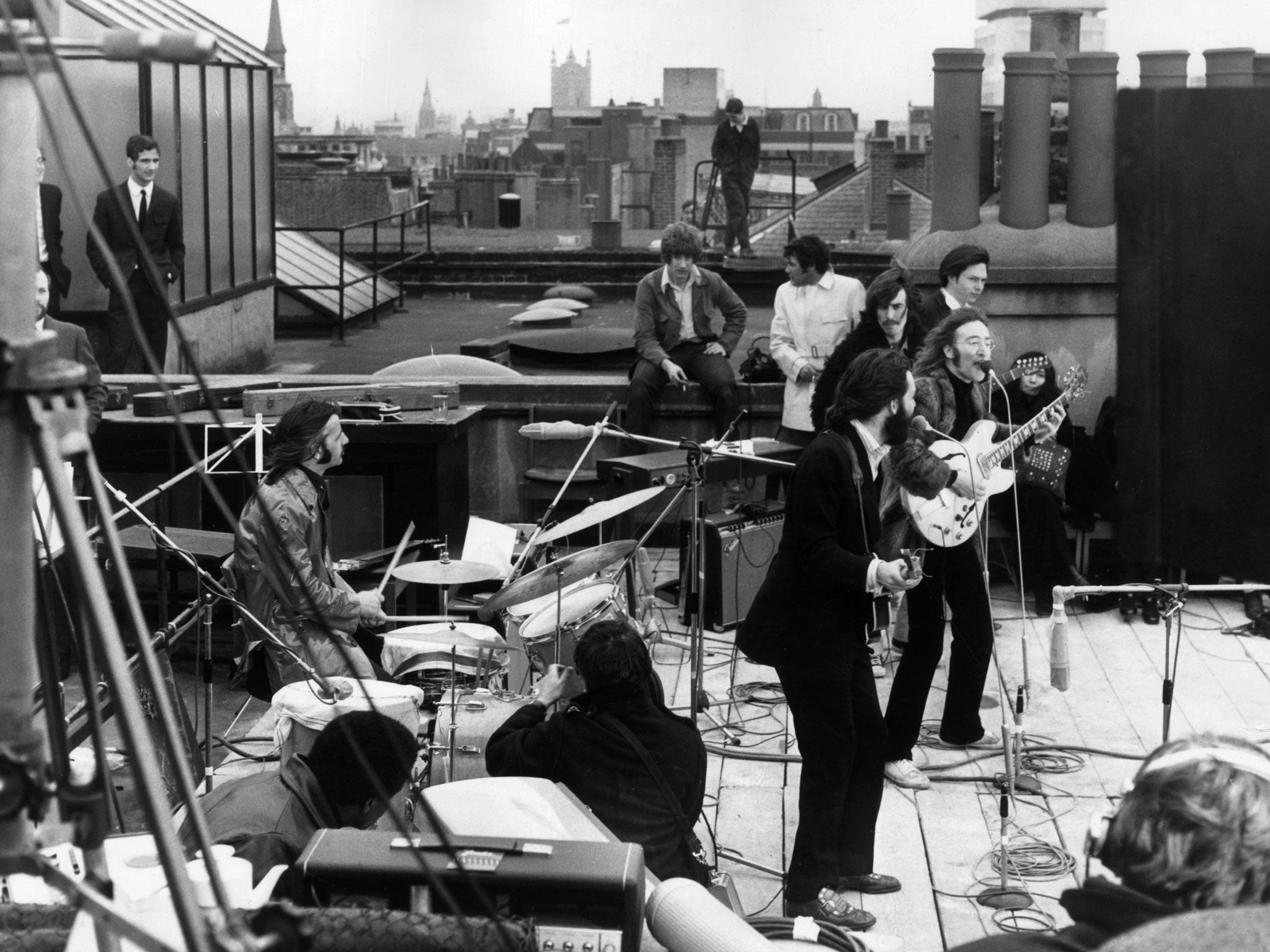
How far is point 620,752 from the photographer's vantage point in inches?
204

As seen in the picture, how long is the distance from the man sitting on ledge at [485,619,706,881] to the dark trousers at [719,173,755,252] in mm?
17867

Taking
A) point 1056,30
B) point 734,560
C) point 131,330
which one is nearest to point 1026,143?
point 734,560

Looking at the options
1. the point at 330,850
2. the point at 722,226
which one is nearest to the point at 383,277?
the point at 722,226

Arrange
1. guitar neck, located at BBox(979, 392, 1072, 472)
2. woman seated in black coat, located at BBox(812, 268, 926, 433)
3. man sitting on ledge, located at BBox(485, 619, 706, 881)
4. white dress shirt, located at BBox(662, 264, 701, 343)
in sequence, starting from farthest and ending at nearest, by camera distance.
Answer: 1. white dress shirt, located at BBox(662, 264, 701, 343)
2. woman seated in black coat, located at BBox(812, 268, 926, 433)
3. guitar neck, located at BBox(979, 392, 1072, 472)
4. man sitting on ledge, located at BBox(485, 619, 706, 881)

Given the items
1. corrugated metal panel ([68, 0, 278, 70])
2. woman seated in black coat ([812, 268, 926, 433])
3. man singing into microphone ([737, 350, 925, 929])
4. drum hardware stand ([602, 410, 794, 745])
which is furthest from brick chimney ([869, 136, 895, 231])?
man singing into microphone ([737, 350, 925, 929])

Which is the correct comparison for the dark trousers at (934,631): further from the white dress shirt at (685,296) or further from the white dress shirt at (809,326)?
the white dress shirt at (685,296)

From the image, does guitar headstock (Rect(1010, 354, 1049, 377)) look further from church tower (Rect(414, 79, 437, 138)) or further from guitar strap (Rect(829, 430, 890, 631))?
church tower (Rect(414, 79, 437, 138))

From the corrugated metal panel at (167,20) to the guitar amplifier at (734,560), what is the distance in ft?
16.0

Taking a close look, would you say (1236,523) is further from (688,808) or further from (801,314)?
(801,314)

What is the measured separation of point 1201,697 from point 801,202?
122 ft

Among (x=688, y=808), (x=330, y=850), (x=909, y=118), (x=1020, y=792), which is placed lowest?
(x=1020, y=792)

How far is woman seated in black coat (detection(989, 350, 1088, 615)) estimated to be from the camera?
961cm

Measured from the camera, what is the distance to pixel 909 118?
7050 cm

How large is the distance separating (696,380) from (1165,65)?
3.82 metres
